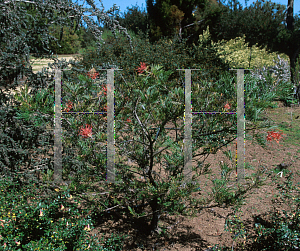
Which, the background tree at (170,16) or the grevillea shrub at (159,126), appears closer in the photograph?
the grevillea shrub at (159,126)

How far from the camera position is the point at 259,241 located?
9.79 ft

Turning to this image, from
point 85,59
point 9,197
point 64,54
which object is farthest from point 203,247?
point 64,54

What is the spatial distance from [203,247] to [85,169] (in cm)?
163

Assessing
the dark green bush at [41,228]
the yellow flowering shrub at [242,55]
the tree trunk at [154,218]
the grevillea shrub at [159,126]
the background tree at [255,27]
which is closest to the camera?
the grevillea shrub at [159,126]

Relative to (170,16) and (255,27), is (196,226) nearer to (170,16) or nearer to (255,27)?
(170,16)

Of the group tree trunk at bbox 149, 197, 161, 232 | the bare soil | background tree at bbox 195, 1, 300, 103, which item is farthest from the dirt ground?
background tree at bbox 195, 1, 300, 103

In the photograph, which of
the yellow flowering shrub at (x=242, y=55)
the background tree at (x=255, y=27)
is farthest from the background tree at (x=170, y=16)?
the background tree at (x=255, y=27)

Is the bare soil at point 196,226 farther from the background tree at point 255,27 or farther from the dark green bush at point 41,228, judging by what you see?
the background tree at point 255,27

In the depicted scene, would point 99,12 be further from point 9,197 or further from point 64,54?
point 64,54

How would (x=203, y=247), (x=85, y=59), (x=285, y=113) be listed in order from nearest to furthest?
(x=203, y=247)
(x=285, y=113)
(x=85, y=59)

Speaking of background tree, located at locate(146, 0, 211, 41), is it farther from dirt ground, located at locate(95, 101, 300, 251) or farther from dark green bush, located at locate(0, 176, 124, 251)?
dark green bush, located at locate(0, 176, 124, 251)

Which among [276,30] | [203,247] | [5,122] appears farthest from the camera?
[276,30]

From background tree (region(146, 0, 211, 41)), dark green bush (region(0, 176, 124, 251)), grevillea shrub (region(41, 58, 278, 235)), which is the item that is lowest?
dark green bush (region(0, 176, 124, 251))

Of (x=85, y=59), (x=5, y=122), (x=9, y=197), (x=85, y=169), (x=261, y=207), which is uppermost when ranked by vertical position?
(x=85, y=59)
